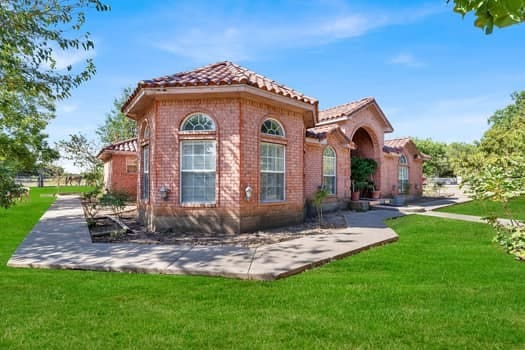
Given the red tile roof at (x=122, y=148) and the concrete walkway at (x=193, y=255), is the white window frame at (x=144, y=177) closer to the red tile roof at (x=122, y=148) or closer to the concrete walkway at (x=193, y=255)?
the concrete walkway at (x=193, y=255)

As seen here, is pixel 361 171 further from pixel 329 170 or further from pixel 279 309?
pixel 279 309

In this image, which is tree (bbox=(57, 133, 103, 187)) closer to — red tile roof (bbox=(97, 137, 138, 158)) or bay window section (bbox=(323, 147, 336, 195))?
red tile roof (bbox=(97, 137, 138, 158))

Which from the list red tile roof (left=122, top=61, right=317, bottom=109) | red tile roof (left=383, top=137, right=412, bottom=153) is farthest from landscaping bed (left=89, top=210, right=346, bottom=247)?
red tile roof (left=383, top=137, right=412, bottom=153)

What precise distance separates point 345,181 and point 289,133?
6910 millimetres

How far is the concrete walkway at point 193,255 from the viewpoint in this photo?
561cm

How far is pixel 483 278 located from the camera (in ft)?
17.4

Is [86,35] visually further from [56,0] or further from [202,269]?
[202,269]

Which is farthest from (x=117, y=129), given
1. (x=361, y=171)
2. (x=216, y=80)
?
(x=216, y=80)

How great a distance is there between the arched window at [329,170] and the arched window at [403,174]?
26.4 feet

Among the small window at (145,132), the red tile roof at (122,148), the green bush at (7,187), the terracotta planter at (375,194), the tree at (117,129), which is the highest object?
the tree at (117,129)

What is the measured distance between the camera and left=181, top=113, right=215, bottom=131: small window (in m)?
9.68

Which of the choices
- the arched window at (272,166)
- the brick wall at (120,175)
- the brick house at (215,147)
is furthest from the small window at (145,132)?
the brick wall at (120,175)

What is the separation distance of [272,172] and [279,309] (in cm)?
692

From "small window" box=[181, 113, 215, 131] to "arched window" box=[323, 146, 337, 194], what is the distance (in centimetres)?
739
